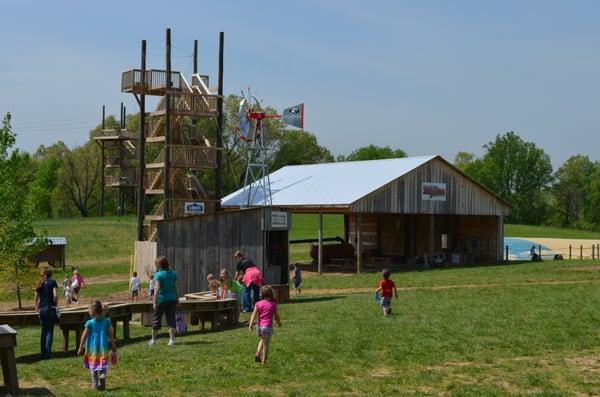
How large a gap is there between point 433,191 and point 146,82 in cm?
1812

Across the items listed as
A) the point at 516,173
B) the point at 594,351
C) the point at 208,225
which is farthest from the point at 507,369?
the point at 516,173

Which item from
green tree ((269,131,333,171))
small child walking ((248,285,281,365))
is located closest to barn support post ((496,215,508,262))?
small child walking ((248,285,281,365))

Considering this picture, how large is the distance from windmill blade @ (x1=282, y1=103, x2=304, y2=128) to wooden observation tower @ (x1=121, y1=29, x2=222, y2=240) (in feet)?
50.8

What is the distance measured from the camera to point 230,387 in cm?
1288

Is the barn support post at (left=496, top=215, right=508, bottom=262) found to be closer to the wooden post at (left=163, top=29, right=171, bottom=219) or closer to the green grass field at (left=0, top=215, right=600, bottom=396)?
the wooden post at (left=163, top=29, right=171, bottom=219)

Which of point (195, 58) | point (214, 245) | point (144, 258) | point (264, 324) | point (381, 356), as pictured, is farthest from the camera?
point (195, 58)

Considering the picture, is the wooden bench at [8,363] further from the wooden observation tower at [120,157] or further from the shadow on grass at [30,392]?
the wooden observation tower at [120,157]

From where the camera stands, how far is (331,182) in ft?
157

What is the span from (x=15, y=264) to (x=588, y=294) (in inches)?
756

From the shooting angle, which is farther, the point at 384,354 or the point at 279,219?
the point at 279,219

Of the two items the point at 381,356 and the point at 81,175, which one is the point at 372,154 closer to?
the point at 81,175

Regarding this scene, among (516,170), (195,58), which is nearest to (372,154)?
(516,170)

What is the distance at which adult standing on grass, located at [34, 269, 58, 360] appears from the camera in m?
17.1

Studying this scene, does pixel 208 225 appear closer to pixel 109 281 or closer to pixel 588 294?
pixel 588 294
